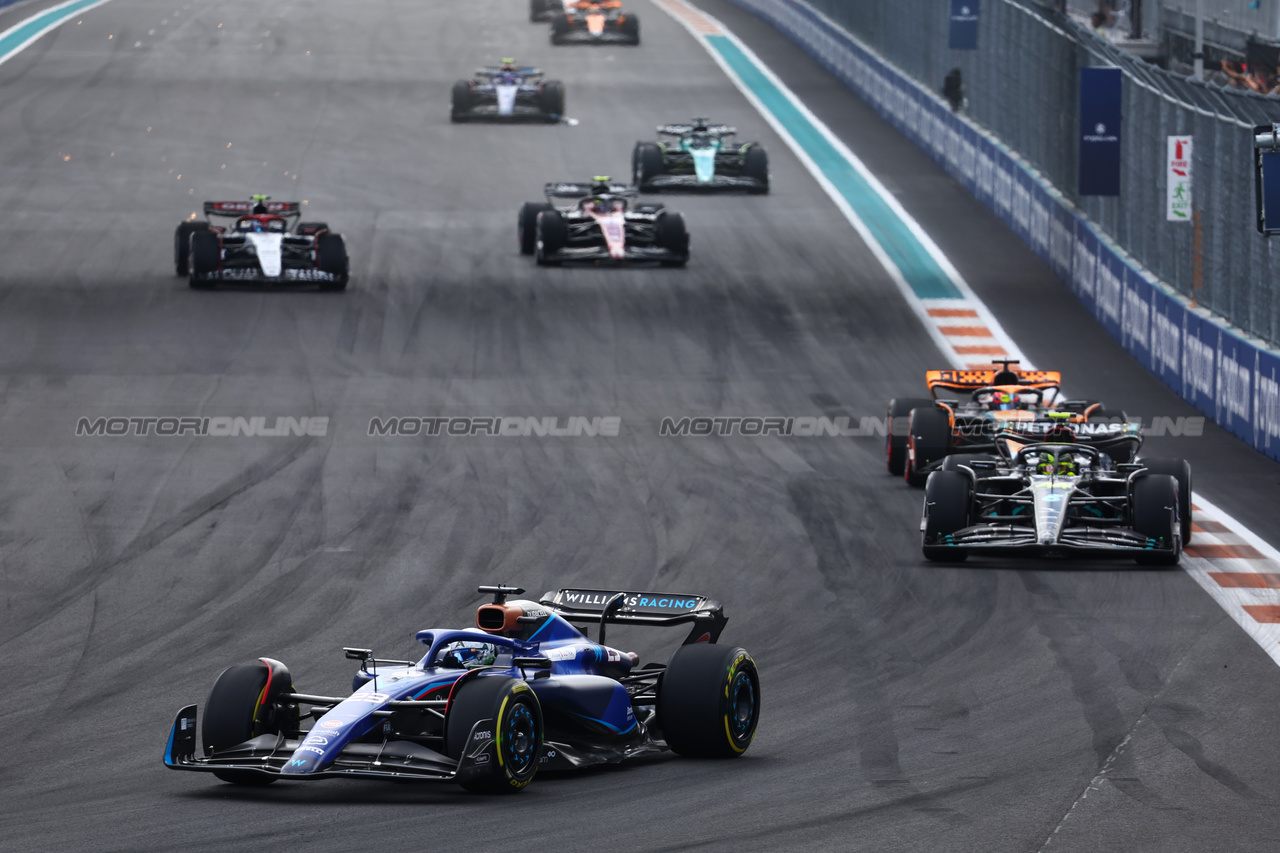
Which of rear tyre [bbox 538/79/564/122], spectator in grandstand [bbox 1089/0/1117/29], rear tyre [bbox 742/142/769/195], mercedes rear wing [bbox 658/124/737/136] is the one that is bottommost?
rear tyre [bbox 742/142/769/195]

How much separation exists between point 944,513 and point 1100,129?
13993mm

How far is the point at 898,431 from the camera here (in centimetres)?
2123

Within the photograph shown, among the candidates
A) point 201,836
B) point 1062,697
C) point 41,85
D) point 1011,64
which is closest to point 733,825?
point 201,836

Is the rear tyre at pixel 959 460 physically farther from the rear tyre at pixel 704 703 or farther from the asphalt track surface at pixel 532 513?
the rear tyre at pixel 704 703

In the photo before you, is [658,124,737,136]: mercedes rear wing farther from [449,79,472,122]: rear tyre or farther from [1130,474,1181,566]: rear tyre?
[1130,474,1181,566]: rear tyre

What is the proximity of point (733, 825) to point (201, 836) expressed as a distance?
2556 millimetres

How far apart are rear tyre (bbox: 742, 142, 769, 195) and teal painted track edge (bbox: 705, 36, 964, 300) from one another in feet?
5.14

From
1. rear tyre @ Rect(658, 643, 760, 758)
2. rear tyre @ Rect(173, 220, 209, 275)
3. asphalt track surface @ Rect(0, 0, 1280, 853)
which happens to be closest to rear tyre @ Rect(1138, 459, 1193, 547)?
asphalt track surface @ Rect(0, 0, 1280, 853)

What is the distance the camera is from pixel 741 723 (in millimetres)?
11242

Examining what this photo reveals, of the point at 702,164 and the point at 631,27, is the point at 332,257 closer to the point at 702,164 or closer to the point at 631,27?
the point at 702,164

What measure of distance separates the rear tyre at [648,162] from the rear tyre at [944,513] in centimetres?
2080

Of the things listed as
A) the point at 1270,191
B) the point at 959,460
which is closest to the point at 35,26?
the point at 959,460

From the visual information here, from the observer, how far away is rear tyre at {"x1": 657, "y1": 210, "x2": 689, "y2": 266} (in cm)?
3194

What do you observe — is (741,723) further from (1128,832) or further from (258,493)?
(258,493)
